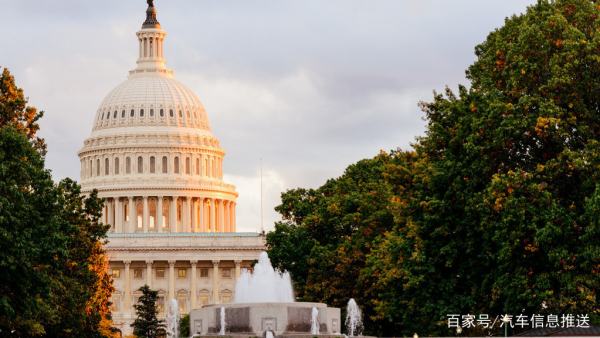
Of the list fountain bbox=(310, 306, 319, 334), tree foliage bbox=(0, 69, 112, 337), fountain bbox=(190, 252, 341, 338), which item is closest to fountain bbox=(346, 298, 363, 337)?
tree foliage bbox=(0, 69, 112, 337)

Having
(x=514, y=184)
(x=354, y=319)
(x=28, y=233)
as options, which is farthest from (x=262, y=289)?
(x=354, y=319)

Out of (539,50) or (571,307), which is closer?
(571,307)

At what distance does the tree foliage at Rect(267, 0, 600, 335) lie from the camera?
69.2 meters

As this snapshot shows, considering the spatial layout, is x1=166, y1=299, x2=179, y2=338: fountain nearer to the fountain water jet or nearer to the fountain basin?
the fountain water jet

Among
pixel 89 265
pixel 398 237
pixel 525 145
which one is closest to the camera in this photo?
pixel 525 145

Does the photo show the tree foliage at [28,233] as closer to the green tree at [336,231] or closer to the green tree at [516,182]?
the green tree at [516,182]

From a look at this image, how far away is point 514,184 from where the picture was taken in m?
69.6

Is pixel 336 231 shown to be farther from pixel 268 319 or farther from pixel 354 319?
pixel 268 319

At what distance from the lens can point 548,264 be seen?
233ft

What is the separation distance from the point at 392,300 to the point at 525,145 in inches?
677

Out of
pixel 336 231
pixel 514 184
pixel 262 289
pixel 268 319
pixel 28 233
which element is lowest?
pixel 268 319

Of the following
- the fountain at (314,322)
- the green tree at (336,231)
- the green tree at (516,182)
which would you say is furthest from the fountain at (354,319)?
the fountain at (314,322)

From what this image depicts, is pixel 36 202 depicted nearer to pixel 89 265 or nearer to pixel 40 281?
pixel 40 281

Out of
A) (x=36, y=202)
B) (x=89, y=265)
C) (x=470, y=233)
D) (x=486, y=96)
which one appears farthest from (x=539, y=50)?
(x=89, y=265)
